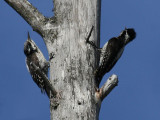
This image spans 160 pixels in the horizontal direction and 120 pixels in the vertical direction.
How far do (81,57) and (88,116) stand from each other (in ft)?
2.26

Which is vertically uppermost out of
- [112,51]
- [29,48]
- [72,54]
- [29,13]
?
[29,48]

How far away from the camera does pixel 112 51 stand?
17.9 feet

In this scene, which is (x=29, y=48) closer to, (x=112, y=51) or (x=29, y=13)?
(x=112, y=51)

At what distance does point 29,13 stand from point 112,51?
57.8 inches

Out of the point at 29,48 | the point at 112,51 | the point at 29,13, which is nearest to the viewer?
the point at 29,13

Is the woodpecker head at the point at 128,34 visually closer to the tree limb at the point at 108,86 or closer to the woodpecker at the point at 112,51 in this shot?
the woodpecker at the point at 112,51

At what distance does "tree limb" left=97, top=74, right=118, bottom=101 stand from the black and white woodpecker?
10 centimetres

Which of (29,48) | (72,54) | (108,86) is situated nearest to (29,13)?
(72,54)

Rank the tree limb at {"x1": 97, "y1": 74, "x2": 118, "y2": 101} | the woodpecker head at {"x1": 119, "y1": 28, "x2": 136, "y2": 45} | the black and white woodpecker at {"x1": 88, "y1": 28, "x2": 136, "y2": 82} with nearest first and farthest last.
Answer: the tree limb at {"x1": 97, "y1": 74, "x2": 118, "y2": 101}
the black and white woodpecker at {"x1": 88, "y1": 28, "x2": 136, "y2": 82}
the woodpecker head at {"x1": 119, "y1": 28, "x2": 136, "y2": 45}

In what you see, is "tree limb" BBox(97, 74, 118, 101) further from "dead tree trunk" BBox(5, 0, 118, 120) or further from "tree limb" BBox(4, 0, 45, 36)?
"tree limb" BBox(4, 0, 45, 36)

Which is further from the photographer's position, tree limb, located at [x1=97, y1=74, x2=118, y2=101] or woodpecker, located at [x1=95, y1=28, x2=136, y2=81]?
woodpecker, located at [x1=95, y1=28, x2=136, y2=81]

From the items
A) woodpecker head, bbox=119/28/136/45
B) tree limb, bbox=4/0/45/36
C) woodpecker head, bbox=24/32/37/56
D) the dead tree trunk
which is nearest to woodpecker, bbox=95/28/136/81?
woodpecker head, bbox=119/28/136/45

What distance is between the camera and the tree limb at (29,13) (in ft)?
14.8

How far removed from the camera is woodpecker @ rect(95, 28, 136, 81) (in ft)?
13.8
